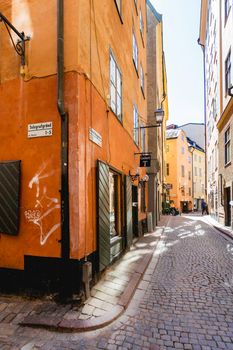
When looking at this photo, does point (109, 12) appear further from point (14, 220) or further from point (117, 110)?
point (14, 220)

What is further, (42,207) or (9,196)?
(9,196)

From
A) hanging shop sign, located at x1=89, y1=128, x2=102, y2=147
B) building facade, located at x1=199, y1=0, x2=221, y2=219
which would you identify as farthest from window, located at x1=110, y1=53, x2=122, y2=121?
building facade, located at x1=199, y1=0, x2=221, y2=219

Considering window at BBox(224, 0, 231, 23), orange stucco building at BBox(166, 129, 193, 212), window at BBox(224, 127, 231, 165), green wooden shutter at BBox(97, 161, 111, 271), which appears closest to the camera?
green wooden shutter at BBox(97, 161, 111, 271)

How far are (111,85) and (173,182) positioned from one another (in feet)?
128

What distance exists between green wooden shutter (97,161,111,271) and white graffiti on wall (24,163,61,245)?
101 cm

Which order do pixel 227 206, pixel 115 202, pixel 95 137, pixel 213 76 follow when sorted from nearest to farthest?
pixel 95 137 → pixel 115 202 → pixel 227 206 → pixel 213 76

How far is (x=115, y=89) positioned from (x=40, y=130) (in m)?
3.47

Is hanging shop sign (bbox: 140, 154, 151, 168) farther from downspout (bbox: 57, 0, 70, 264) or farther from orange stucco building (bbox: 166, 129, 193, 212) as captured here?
orange stucco building (bbox: 166, 129, 193, 212)

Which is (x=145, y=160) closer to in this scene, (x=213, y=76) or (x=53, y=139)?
(x=53, y=139)

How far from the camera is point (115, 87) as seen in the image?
7781mm

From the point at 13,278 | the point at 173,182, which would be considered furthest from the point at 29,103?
the point at 173,182

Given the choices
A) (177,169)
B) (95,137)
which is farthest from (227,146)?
(177,169)

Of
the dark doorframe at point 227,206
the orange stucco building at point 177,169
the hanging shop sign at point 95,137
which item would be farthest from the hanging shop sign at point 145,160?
the orange stucco building at point 177,169

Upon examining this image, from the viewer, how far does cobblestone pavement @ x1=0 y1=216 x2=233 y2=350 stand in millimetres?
3621
